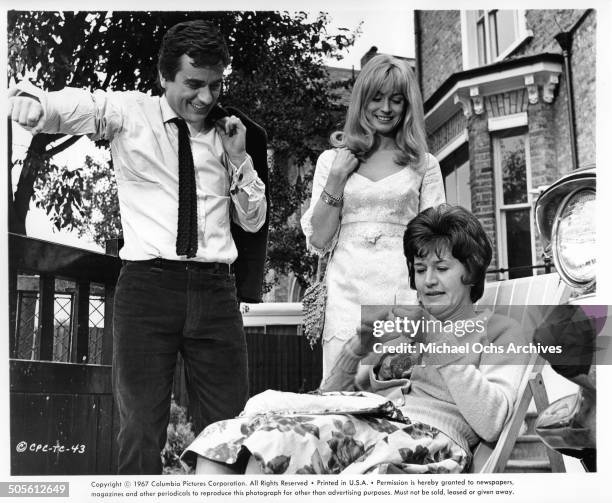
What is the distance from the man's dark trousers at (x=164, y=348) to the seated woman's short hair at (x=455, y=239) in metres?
0.54

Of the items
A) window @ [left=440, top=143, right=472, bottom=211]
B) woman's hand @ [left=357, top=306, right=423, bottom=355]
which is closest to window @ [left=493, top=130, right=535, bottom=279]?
window @ [left=440, top=143, right=472, bottom=211]

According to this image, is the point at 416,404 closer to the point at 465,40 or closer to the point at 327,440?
the point at 327,440

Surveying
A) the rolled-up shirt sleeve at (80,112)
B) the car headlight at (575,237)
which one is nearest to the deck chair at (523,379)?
the car headlight at (575,237)

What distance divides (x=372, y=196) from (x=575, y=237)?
57cm

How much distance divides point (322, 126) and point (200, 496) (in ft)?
4.05

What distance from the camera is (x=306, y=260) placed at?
99.0 inches

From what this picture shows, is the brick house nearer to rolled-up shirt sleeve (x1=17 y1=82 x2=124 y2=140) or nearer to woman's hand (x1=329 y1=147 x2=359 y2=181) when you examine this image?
woman's hand (x1=329 y1=147 x2=359 y2=181)

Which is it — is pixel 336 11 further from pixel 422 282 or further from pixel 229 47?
pixel 422 282

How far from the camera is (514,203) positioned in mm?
3447

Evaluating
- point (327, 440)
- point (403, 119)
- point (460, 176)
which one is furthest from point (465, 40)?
point (327, 440)

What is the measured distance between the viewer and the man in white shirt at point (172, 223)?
1.95m

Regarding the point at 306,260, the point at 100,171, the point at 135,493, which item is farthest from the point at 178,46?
the point at 135,493

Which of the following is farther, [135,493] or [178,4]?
[178,4]

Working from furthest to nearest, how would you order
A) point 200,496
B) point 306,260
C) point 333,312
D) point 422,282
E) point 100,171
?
point 306,260 < point 100,171 < point 333,312 < point 200,496 < point 422,282
